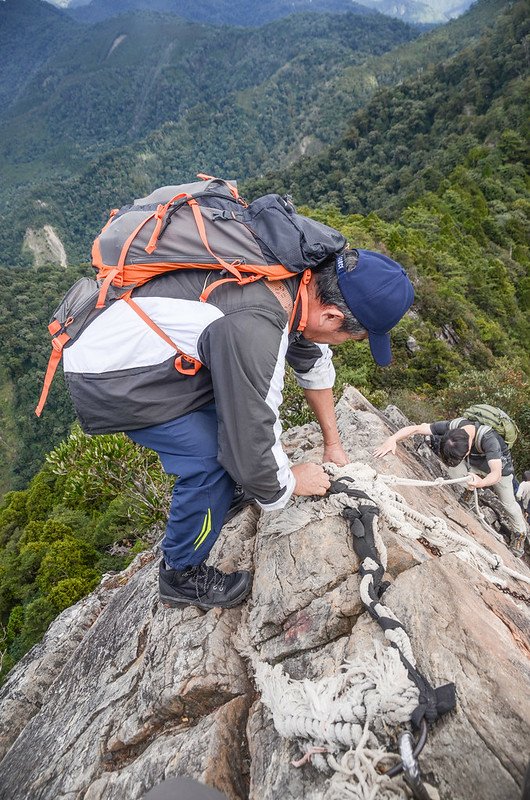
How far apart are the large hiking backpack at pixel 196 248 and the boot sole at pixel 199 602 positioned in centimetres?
178

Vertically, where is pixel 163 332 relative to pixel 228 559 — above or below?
above

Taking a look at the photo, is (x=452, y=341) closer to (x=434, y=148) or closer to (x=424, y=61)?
(x=434, y=148)

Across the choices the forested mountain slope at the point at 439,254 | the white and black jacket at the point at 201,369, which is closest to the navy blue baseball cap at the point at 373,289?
the white and black jacket at the point at 201,369

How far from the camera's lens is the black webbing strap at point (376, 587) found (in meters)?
2.09

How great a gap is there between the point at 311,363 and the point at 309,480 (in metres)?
0.94

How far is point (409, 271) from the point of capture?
2453cm

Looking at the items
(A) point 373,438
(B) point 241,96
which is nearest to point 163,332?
(A) point 373,438

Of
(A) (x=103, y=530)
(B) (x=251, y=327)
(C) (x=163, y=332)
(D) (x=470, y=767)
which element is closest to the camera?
(D) (x=470, y=767)

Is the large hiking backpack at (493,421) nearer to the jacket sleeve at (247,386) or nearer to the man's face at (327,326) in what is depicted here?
the man's face at (327,326)

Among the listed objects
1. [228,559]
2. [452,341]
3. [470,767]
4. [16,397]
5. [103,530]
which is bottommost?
[16,397]

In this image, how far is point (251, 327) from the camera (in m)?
2.41

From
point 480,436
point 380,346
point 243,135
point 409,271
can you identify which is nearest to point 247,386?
point 380,346

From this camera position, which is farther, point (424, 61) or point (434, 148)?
point (424, 61)

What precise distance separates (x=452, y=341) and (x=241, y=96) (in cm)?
21409
